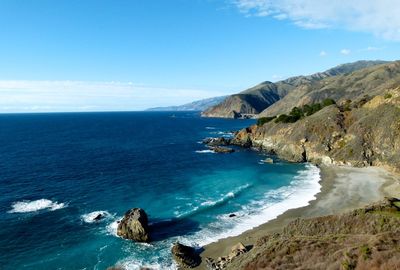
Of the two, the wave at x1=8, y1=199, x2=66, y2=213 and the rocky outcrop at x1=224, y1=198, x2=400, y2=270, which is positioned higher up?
the rocky outcrop at x1=224, y1=198, x2=400, y2=270

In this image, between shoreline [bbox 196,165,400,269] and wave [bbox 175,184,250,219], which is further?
wave [bbox 175,184,250,219]

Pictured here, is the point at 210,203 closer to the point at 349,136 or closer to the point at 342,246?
the point at 342,246

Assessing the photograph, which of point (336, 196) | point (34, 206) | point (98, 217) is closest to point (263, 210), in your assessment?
point (336, 196)

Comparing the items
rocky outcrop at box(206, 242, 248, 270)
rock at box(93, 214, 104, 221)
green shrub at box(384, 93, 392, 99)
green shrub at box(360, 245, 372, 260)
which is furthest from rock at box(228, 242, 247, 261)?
green shrub at box(384, 93, 392, 99)

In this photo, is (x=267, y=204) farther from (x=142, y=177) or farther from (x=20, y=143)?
(x=20, y=143)

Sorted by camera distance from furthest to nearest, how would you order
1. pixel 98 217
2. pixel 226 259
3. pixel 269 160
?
pixel 269 160, pixel 98 217, pixel 226 259

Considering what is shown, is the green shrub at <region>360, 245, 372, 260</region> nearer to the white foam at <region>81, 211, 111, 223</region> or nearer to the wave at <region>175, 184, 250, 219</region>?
the wave at <region>175, 184, 250, 219</region>

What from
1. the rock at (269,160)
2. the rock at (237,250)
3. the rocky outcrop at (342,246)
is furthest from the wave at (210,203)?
the rock at (269,160)
